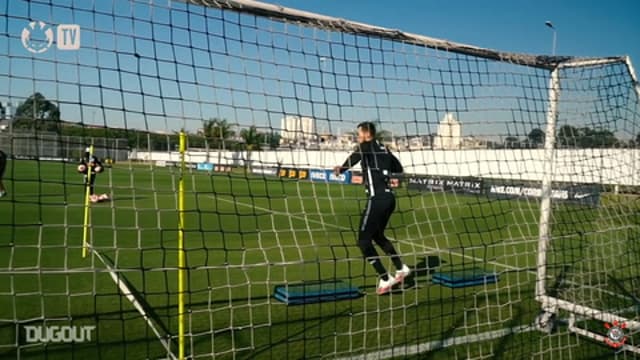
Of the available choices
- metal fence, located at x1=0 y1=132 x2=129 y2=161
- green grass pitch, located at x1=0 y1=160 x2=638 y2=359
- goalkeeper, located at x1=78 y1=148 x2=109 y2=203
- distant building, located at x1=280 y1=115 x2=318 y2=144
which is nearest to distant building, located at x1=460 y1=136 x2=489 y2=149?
green grass pitch, located at x1=0 y1=160 x2=638 y2=359

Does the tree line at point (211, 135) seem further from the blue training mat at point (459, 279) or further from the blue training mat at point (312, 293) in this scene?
the blue training mat at point (459, 279)

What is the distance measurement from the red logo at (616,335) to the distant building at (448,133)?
2.21 metres

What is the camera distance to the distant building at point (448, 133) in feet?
15.1

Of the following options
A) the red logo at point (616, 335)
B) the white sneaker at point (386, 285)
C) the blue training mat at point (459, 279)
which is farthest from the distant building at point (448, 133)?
the red logo at point (616, 335)

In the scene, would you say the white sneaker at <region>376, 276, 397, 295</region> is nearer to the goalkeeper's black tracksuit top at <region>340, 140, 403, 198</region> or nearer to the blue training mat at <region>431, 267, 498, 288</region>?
the blue training mat at <region>431, 267, 498, 288</region>

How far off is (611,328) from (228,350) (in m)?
3.54

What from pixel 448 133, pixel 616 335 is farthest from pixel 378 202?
pixel 616 335

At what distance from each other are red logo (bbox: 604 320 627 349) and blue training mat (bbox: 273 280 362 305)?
7.92 feet

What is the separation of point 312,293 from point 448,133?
7.57 feet

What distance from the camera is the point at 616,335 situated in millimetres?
4539

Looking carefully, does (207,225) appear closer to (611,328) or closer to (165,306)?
(165,306)

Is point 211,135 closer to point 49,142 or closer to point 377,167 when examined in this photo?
point 49,142

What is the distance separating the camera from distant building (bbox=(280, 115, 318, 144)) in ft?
12.9

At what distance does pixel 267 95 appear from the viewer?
362cm
